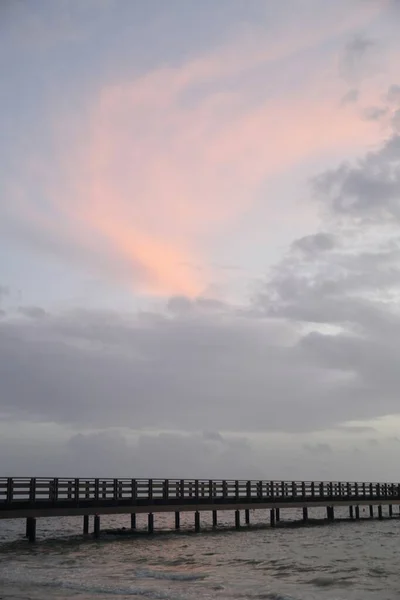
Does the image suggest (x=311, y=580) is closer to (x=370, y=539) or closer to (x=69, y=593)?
(x=69, y=593)

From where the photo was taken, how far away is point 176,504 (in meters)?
35.2

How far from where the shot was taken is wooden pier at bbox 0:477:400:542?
95.6 feet

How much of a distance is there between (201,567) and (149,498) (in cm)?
1149

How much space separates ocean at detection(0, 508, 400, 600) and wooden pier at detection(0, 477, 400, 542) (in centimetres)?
142

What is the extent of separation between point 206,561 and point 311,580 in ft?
18.0

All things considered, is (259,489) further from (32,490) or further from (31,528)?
(32,490)

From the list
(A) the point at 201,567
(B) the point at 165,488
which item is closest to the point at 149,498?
(B) the point at 165,488

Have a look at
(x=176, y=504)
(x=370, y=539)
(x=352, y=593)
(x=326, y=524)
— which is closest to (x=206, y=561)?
(x=352, y=593)

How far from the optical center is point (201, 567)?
23047 mm

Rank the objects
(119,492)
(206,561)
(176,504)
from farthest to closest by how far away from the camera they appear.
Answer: (176,504)
(119,492)
(206,561)

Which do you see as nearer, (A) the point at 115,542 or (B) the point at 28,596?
(B) the point at 28,596

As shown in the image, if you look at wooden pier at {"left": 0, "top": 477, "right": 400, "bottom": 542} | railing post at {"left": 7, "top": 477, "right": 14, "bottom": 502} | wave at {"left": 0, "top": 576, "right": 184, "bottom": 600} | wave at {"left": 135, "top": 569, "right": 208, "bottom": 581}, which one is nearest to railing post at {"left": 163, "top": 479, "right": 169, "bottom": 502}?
wooden pier at {"left": 0, "top": 477, "right": 400, "bottom": 542}

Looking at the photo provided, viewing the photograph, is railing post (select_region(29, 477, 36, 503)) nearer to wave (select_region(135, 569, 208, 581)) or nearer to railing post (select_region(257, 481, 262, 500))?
wave (select_region(135, 569, 208, 581))

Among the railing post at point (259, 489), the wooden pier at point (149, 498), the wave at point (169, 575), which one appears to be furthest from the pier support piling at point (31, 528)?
the railing post at point (259, 489)
